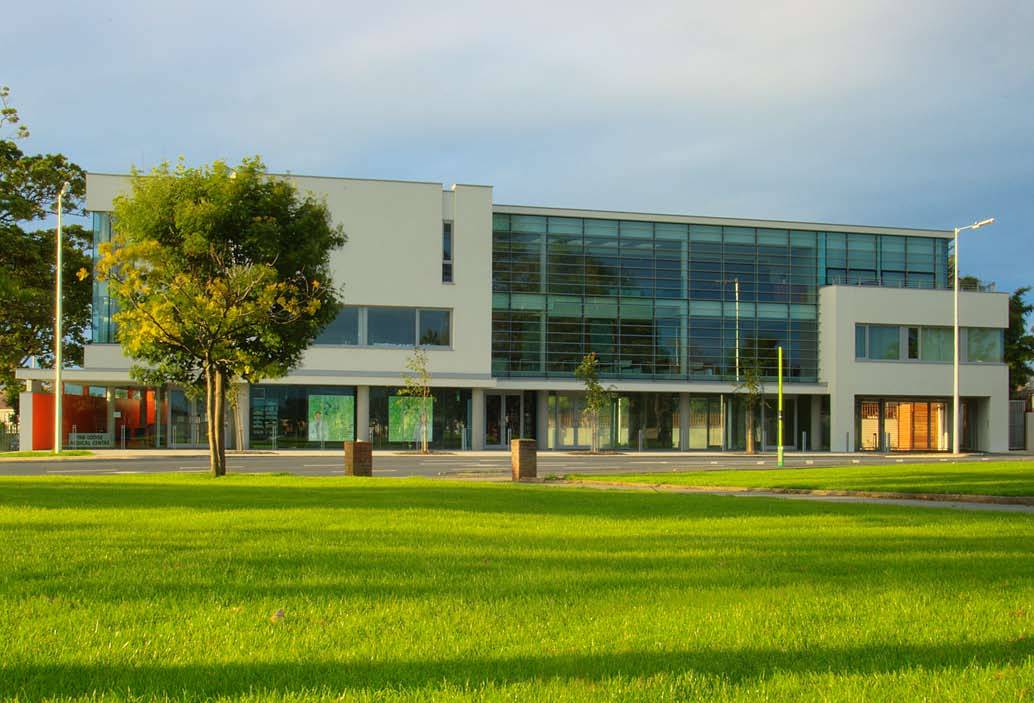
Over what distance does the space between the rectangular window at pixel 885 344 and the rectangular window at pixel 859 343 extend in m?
0.44

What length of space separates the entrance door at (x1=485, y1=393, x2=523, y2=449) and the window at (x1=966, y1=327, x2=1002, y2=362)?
2526 cm

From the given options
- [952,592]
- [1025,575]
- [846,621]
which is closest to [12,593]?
[846,621]

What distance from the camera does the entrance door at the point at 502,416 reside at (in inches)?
2019

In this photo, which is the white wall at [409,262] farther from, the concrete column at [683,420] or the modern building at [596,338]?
the concrete column at [683,420]

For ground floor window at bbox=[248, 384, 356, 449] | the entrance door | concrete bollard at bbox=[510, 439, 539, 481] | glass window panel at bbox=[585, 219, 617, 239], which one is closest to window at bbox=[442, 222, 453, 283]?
the entrance door

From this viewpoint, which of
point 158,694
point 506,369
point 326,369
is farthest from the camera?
point 506,369

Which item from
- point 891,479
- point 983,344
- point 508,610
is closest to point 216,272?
point 891,479

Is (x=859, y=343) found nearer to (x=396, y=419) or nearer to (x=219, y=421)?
(x=396, y=419)

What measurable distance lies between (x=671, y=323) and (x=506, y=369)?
9.35 meters

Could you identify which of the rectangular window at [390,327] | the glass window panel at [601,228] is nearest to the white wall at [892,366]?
the glass window panel at [601,228]

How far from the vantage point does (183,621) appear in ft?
18.8

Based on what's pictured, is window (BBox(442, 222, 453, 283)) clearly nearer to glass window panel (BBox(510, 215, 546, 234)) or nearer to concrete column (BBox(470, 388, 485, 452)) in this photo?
glass window panel (BBox(510, 215, 546, 234))

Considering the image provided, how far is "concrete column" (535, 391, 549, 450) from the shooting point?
51469mm

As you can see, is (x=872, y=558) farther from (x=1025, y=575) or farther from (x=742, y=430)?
(x=742, y=430)
